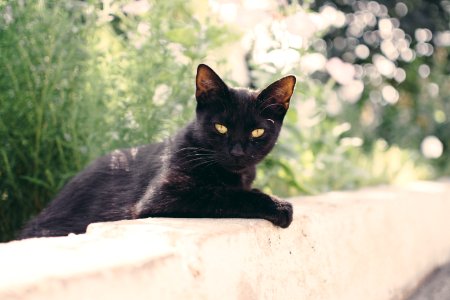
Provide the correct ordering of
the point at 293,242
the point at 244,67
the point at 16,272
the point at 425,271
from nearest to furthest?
the point at 16,272 < the point at 293,242 < the point at 425,271 < the point at 244,67

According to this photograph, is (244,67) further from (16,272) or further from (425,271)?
(16,272)

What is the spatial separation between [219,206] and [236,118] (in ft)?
1.27

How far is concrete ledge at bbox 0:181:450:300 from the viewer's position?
42.7 inches

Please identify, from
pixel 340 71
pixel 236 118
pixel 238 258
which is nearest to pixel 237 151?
pixel 236 118

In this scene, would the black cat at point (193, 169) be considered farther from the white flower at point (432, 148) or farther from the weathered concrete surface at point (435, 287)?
the white flower at point (432, 148)

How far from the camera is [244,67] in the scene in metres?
4.38

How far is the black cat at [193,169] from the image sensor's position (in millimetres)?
1871

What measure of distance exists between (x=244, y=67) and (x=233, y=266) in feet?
10.0

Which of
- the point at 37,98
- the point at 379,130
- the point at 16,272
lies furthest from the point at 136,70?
the point at 379,130

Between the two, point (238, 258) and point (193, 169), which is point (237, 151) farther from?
point (238, 258)

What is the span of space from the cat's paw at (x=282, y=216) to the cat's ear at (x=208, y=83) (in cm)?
52

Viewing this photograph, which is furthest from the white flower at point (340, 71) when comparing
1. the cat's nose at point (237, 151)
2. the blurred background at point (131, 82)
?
the cat's nose at point (237, 151)

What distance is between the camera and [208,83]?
2.06 m

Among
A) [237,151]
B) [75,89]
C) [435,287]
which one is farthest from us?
[435,287]
